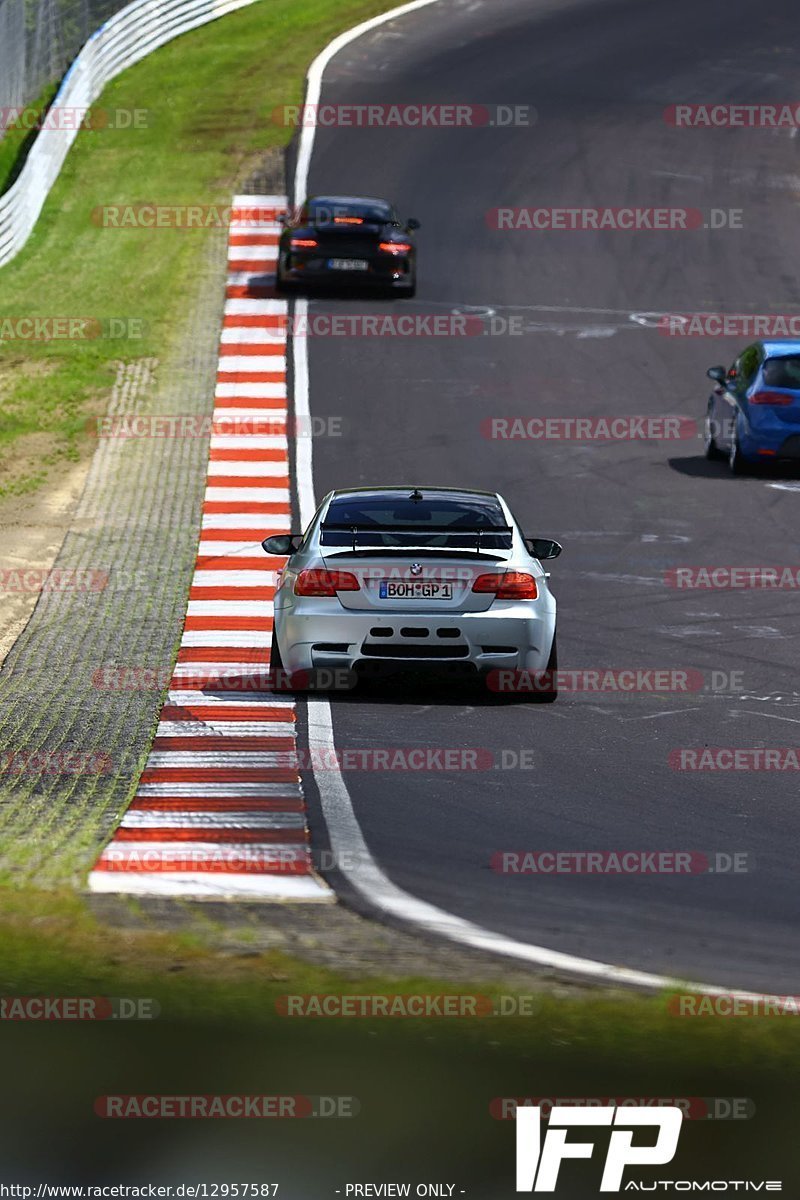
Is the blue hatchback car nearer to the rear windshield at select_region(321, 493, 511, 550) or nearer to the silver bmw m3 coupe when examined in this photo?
the rear windshield at select_region(321, 493, 511, 550)

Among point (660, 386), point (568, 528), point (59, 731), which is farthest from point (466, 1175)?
point (660, 386)

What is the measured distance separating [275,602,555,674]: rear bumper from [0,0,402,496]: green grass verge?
9907 millimetres

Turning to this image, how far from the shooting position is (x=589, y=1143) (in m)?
5.99

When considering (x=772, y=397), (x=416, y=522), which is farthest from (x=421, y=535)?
(x=772, y=397)

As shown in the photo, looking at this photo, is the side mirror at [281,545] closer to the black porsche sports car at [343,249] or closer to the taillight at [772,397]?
the taillight at [772,397]

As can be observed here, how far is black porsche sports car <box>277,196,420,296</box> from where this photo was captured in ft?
99.7

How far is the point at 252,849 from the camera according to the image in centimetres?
972

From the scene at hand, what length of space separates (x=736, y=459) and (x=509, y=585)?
400 inches

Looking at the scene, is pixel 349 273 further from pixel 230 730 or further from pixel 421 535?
pixel 230 730

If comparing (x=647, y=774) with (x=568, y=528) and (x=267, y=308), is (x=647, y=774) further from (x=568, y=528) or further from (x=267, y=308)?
(x=267, y=308)

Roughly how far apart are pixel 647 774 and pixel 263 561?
807 cm

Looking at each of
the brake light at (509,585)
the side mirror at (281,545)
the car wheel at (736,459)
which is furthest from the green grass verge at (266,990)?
the car wheel at (736,459)

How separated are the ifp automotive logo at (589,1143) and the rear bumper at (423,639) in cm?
692

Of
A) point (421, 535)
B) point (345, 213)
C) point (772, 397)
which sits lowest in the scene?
point (772, 397)
